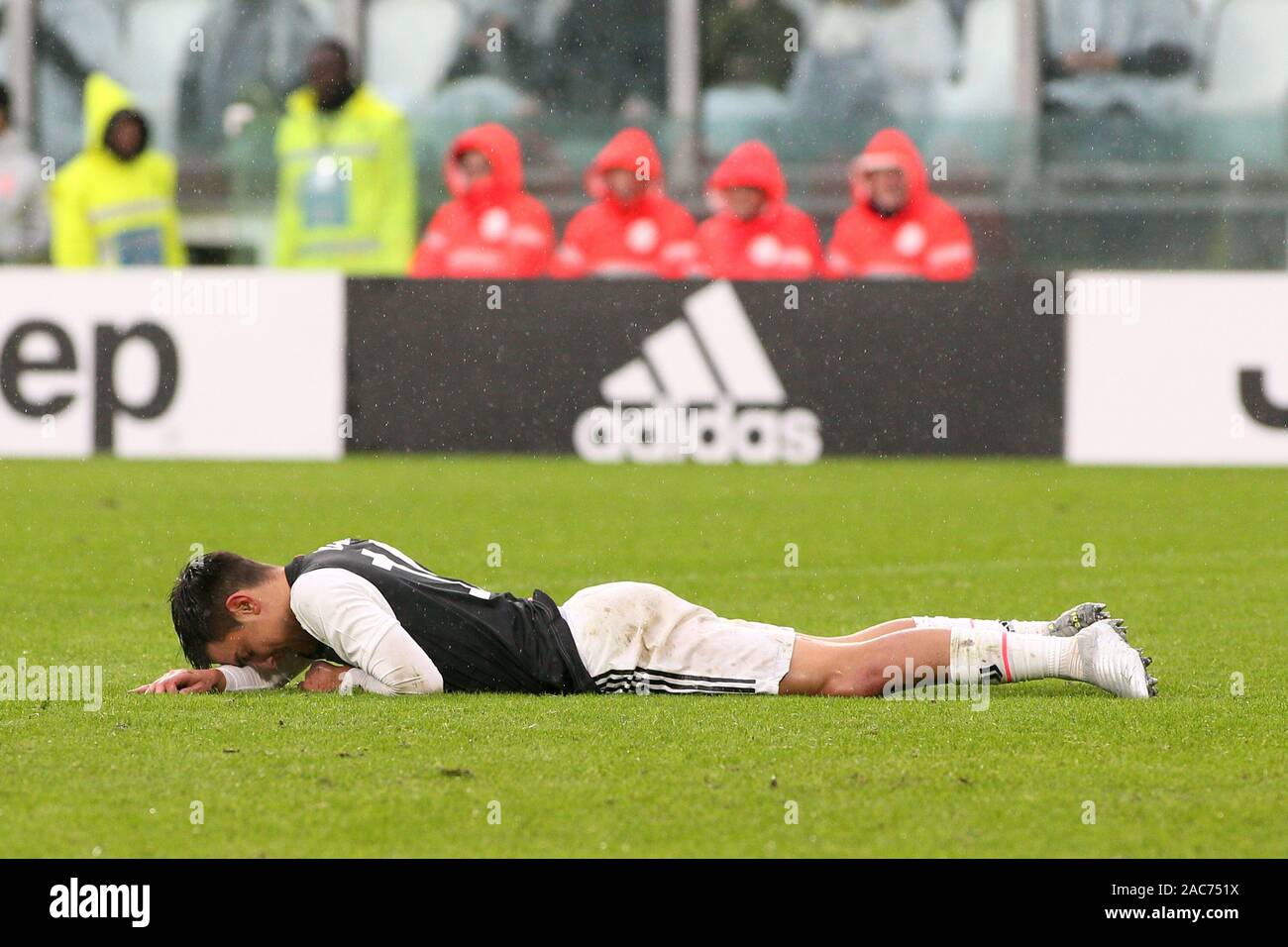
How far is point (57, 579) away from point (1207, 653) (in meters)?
5.16

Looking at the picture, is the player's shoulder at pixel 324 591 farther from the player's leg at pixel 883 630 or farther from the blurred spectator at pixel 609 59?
the blurred spectator at pixel 609 59

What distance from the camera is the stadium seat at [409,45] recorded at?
65.1 ft

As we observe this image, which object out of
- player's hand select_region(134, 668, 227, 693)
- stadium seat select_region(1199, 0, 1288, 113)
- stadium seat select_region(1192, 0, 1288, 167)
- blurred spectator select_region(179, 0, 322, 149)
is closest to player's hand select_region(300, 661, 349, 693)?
player's hand select_region(134, 668, 227, 693)

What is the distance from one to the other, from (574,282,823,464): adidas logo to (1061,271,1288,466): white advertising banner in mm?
1959

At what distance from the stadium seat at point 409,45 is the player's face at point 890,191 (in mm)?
4805

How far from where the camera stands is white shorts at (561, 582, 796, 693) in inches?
268

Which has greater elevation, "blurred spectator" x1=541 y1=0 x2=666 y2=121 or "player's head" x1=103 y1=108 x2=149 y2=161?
"blurred spectator" x1=541 y1=0 x2=666 y2=121

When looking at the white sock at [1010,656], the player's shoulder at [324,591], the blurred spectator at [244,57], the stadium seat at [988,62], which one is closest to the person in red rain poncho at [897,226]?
the stadium seat at [988,62]

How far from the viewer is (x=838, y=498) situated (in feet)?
43.8

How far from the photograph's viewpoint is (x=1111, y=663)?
6.84m

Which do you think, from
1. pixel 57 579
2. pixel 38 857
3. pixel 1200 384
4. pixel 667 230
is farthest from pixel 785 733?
pixel 667 230

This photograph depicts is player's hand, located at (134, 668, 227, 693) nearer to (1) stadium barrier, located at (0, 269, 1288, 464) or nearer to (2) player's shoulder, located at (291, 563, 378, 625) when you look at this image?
(2) player's shoulder, located at (291, 563, 378, 625)

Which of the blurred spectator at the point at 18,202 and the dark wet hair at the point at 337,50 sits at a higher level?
the dark wet hair at the point at 337,50

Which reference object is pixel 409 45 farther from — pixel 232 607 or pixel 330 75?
pixel 232 607
